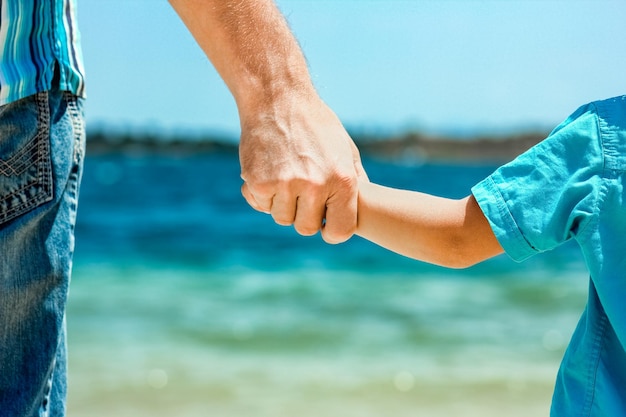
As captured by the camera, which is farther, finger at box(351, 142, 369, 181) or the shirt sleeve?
finger at box(351, 142, 369, 181)

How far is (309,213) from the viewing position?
130 cm

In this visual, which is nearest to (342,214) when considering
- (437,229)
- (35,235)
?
(437,229)

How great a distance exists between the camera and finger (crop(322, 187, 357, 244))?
127 centimetres

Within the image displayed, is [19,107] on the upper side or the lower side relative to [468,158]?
lower

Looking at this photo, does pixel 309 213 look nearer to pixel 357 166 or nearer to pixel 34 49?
pixel 357 166

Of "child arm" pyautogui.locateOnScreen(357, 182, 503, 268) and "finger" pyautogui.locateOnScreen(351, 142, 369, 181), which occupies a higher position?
"finger" pyautogui.locateOnScreen(351, 142, 369, 181)

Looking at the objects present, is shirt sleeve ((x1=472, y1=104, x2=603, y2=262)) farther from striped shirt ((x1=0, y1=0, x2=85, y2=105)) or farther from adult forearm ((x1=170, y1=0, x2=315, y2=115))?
striped shirt ((x1=0, y1=0, x2=85, y2=105))

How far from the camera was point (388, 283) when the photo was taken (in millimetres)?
6902

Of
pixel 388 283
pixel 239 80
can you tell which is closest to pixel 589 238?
pixel 239 80

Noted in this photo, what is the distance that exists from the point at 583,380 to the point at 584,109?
0.37 metres

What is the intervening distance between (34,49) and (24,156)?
152mm

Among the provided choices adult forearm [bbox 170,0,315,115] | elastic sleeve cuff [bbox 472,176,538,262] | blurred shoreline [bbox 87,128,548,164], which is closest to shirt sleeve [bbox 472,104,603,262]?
elastic sleeve cuff [bbox 472,176,538,262]

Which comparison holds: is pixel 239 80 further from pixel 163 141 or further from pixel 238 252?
pixel 163 141

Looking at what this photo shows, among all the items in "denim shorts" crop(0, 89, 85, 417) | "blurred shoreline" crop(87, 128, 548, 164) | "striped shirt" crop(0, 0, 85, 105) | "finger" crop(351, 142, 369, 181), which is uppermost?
"blurred shoreline" crop(87, 128, 548, 164)
